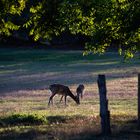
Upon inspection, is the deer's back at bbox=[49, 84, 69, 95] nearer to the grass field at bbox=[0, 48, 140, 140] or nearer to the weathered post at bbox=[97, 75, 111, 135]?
the grass field at bbox=[0, 48, 140, 140]

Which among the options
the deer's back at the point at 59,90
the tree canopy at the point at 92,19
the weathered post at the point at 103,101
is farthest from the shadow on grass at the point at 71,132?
the deer's back at the point at 59,90

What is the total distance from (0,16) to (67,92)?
1077cm

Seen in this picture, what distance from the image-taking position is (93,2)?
1349 cm

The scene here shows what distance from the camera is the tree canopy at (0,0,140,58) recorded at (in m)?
13.3

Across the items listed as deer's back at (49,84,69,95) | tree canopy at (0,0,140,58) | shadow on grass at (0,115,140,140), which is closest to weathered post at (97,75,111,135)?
shadow on grass at (0,115,140,140)

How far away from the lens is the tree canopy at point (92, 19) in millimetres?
13297

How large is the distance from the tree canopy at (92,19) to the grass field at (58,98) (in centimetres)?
235

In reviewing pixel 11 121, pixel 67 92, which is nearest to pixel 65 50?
pixel 67 92

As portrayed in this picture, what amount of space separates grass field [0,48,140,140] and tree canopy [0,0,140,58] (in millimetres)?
2354

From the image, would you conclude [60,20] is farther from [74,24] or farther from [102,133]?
[102,133]

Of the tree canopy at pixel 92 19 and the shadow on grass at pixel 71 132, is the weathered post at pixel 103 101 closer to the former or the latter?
the shadow on grass at pixel 71 132

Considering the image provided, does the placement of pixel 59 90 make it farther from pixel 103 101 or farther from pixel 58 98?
pixel 103 101

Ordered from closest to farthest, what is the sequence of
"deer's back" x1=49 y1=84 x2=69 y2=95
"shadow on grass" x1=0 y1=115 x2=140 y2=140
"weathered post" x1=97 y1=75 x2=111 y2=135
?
"weathered post" x1=97 y1=75 x2=111 y2=135 → "shadow on grass" x1=0 y1=115 x2=140 y2=140 → "deer's back" x1=49 y1=84 x2=69 y2=95

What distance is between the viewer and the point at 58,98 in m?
29.2
